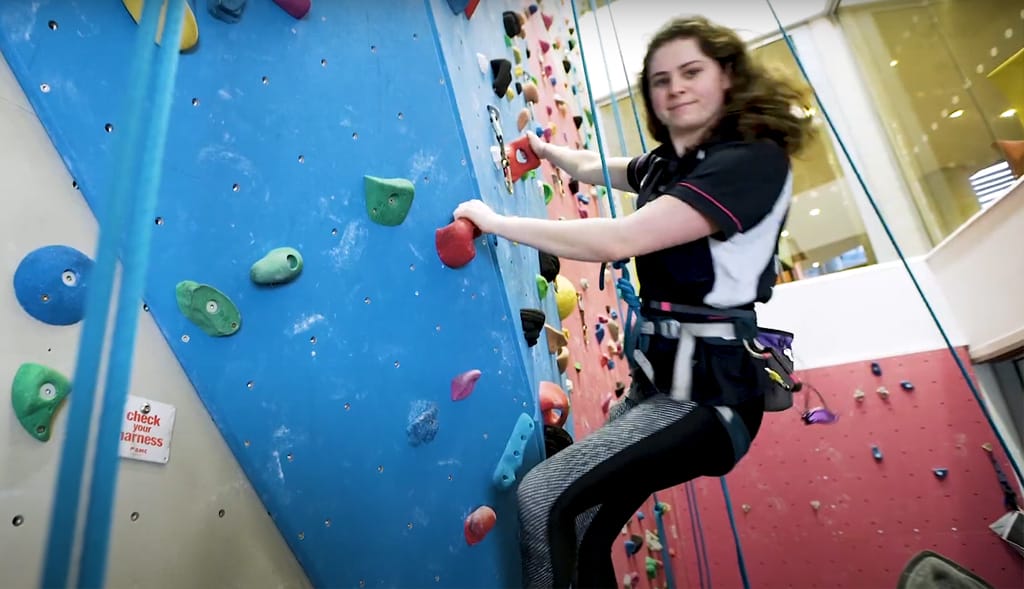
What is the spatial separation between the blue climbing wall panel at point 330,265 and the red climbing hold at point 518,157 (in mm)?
227

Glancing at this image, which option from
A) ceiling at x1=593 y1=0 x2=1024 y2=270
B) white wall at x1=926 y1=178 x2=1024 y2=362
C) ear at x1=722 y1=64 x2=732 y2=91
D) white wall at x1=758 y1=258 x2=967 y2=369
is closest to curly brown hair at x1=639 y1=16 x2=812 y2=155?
ear at x1=722 y1=64 x2=732 y2=91

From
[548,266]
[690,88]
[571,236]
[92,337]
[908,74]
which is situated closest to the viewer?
[92,337]

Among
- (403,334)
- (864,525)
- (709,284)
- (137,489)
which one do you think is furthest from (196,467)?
(864,525)

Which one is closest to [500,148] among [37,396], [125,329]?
[37,396]

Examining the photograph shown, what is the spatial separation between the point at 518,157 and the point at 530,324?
44cm

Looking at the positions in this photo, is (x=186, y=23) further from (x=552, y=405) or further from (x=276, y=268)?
(x=552, y=405)

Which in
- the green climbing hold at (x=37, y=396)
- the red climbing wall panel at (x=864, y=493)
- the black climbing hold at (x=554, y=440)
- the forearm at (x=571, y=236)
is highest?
the forearm at (x=571, y=236)

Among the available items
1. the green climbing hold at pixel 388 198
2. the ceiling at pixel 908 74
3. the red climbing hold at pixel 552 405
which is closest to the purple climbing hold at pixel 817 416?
the red climbing hold at pixel 552 405

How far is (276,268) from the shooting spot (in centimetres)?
95

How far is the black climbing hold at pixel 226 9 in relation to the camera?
915 millimetres

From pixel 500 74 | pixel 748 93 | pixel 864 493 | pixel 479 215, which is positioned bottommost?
pixel 864 493

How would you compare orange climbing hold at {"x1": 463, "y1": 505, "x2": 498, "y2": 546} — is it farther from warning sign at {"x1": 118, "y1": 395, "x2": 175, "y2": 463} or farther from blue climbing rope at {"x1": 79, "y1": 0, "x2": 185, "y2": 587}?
blue climbing rope at {"x1": 79, "y1": 0, "x2": 185, "y2": 587}

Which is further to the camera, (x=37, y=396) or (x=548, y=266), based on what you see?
(x=548, y=266)

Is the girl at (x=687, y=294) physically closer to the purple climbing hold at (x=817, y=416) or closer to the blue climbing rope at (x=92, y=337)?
the purple climbing hold at (x=817, y=416)
